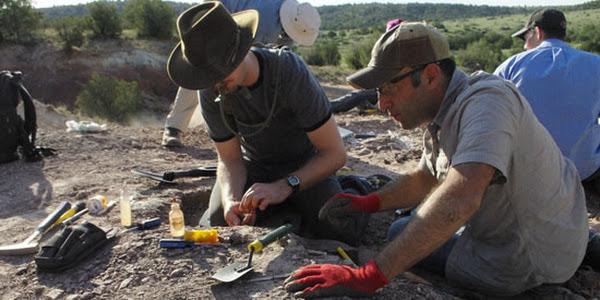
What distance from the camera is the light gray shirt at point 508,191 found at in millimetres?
1901

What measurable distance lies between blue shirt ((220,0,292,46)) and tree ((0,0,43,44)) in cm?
1642

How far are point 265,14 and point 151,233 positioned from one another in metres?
3.04

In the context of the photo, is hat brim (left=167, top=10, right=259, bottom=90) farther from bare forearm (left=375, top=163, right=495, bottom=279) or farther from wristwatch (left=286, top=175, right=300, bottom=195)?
bare forearm (left=375, top=163, right=495, bottom=279)

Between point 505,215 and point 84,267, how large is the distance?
217cm

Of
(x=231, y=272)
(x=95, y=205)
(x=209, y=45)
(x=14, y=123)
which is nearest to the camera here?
(x=231, y=272)

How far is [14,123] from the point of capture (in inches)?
191

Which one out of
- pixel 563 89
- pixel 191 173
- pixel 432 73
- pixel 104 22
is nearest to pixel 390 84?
pixel 432 73

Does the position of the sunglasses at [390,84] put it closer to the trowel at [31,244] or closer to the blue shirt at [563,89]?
the blue shirt at [563,89]

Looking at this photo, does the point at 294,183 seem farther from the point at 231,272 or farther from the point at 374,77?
the point at 374,77

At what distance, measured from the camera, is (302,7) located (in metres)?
5.34

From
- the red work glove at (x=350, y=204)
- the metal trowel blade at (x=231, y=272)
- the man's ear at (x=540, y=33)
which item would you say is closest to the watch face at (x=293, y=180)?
the red work glove at (x=350, y=204)

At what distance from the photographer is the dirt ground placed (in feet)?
7.91

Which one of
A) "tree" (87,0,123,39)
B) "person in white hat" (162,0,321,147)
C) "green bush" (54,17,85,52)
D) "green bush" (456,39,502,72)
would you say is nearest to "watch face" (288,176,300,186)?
"person in white hat" (162,0,321,147)

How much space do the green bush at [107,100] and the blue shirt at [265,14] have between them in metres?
7.96
